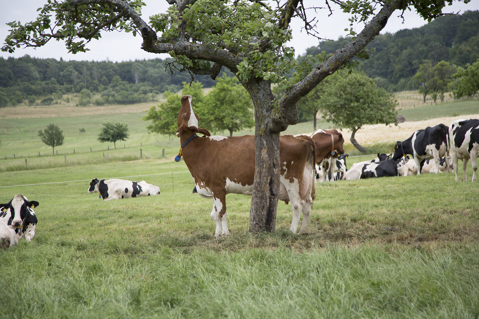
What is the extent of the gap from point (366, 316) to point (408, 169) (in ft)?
56.7

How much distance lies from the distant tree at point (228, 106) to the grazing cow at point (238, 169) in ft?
116

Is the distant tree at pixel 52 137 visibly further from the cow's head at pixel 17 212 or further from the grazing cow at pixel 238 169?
the grazing cow at pixel 238 169

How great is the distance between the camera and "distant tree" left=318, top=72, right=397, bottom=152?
31625mm

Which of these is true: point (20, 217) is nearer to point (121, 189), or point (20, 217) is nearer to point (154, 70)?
point (121, 189)

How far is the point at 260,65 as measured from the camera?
6.02 meters

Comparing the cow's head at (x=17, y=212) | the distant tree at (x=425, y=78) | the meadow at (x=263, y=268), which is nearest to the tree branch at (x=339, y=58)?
the meadow at (x=263, y=268)

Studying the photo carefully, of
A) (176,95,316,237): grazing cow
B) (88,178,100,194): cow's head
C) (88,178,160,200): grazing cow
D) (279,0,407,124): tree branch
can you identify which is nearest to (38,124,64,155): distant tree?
(88,178,100,194): cow's head

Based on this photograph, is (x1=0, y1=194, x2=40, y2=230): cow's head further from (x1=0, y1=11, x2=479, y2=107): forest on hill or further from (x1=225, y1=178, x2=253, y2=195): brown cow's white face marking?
(x1=0, y1=11, x2=479, y2=107): forest on hill

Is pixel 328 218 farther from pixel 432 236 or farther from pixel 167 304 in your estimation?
pixel 167 304

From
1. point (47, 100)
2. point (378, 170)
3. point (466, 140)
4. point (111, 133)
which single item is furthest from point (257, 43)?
point (47, 100)

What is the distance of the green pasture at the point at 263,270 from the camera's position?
3.38 meters

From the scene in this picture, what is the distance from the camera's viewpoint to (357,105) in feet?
105

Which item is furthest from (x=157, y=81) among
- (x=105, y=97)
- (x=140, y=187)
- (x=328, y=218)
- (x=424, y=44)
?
(x=328, y=218)

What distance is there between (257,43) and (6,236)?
6.33 metres
